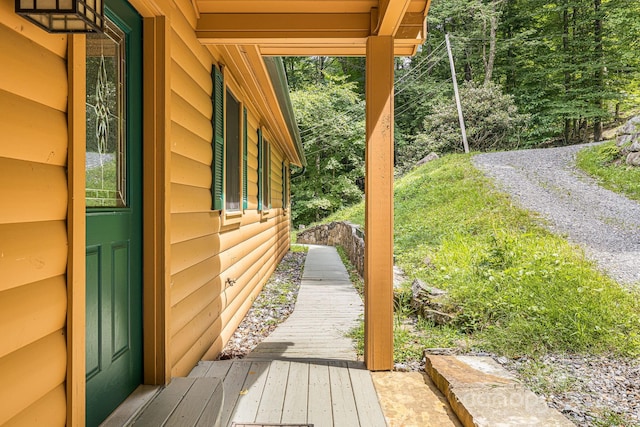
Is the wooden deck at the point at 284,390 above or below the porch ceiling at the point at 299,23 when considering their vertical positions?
below

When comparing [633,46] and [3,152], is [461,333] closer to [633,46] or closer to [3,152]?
[3,152]

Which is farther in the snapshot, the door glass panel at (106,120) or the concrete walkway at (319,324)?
the concrete walkway at (319,324)

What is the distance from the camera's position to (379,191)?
2855 mm

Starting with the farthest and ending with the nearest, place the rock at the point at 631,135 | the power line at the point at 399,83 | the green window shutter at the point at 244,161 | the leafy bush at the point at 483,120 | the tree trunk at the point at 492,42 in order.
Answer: the power line at the point at 399,83
the tree trunk at the point at 492,42
the leafy bush at the point at 483,120
the rock at the point at 631,135
the green window shutter at the point at 244,161

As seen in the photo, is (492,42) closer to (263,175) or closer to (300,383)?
(263,175)

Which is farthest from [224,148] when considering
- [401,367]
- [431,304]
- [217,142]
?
[431,304]

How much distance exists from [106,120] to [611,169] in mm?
12451

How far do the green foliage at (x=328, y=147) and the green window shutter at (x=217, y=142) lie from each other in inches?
693

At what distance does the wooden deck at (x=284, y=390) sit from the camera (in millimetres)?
1979

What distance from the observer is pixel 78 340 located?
1395 mm

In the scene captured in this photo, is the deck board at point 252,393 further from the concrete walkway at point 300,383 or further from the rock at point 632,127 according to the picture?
the rock at point 632,127

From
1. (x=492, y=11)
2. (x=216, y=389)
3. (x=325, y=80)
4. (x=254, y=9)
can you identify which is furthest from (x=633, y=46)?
(x=216, y=389)

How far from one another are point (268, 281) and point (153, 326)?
5.61 meters

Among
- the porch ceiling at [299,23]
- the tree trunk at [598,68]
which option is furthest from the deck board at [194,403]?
the tree trunk at [598,68]
